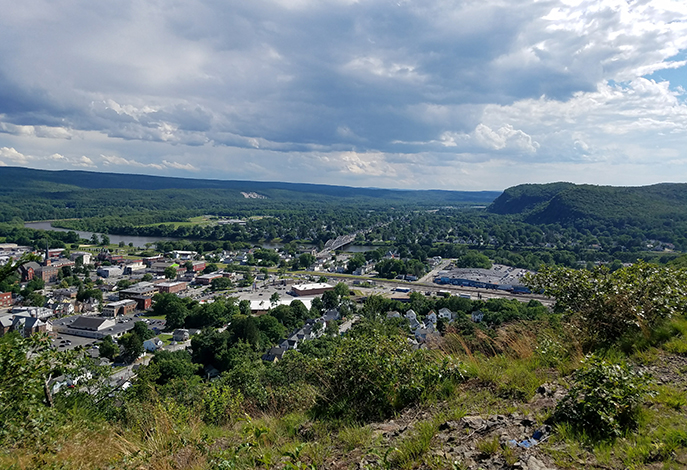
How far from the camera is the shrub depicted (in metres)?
A: 2.80

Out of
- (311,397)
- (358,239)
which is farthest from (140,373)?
(358,239)

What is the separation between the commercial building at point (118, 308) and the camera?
33.1 m

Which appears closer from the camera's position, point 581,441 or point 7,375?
point 581,441

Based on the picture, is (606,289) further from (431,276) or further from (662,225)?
(662,225)

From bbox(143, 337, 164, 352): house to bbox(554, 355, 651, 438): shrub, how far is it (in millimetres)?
25250

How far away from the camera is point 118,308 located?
33.5 metres

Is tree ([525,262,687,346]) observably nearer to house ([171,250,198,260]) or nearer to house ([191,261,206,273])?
house ([191,261,206,273])

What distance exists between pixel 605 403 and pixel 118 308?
37428mm

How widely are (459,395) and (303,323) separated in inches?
1011

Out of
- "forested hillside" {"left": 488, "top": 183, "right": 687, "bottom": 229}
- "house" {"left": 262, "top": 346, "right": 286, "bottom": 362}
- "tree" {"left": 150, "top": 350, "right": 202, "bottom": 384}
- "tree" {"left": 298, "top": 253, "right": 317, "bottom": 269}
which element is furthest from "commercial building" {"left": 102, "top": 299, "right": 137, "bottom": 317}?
"forested hillside" {"left": 488, "top": 183, "right": 687, "bottom": 229}

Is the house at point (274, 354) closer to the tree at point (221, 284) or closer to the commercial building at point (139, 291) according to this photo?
the commercial building at point (139, 291)

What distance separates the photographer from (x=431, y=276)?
52.0 metres

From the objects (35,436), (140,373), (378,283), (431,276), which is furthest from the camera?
(431,276)

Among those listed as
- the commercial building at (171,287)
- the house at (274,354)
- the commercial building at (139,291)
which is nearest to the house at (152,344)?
the house at (274,354)
